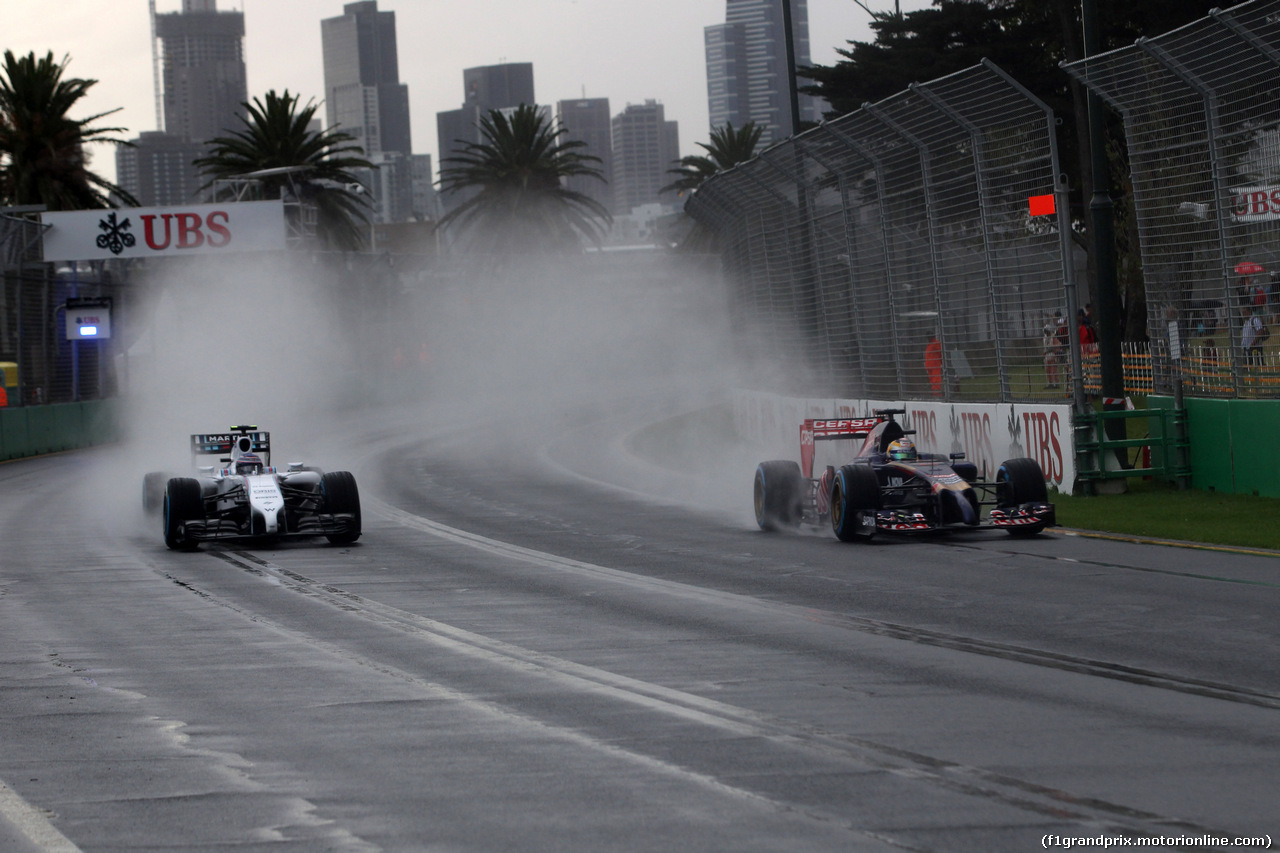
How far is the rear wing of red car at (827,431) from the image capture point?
15.6 meters

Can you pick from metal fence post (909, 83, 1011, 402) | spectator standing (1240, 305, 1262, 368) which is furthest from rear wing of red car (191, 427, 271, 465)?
spectator standing (1240, 305, 1262, 368)

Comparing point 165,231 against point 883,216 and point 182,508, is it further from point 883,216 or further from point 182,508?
point 182,508

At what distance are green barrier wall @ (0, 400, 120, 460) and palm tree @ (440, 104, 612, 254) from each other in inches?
973

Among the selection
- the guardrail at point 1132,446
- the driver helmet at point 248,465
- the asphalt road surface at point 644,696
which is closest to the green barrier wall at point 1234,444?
the guardrail at point 1132,446

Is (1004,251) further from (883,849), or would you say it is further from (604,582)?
(883,849)

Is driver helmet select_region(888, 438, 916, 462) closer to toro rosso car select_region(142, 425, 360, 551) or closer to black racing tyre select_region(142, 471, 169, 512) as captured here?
toro rosso car select_region(142, 425, 360, 551)

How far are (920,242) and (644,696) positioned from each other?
13757 mm

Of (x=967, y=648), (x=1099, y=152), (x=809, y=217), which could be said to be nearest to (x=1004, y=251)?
(x=1099, y=152)

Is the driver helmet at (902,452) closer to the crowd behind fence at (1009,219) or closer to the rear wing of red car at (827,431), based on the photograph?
the rear wing of red car at (827,431)

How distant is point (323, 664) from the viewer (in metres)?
8.66

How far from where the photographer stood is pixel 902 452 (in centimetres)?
1424

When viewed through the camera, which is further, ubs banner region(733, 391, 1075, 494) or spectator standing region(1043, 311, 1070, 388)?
spectator standing region(1043, 311, 1070, 388)

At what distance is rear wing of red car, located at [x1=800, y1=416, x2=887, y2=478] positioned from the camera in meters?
15.6

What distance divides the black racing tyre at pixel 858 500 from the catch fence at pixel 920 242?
13.6 feet
